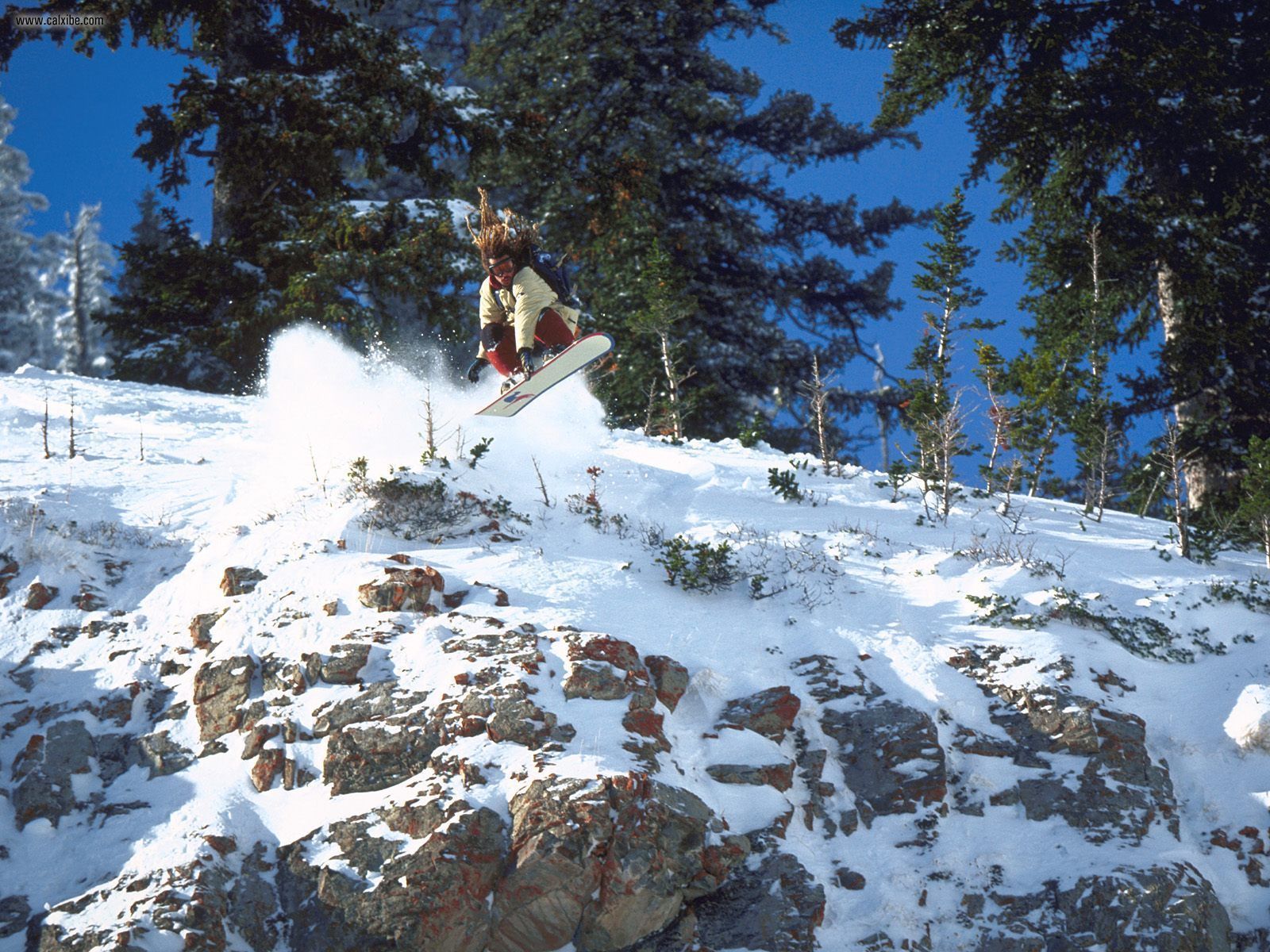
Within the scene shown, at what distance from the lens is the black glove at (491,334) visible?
1073 centimetres

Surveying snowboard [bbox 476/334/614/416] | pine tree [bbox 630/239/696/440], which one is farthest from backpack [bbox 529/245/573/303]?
pine tree [bbox 630/239/696/440]

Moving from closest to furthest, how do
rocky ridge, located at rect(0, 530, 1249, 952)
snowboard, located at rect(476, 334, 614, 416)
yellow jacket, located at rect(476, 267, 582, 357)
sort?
rocky ridge, located at rect(0, 530, 1249, 952), snowboard, located at rect(476, 334, 614, 416), yellow jacket, located at rect(476, 267, 582, 357)

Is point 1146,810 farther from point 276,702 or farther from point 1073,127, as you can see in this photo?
point 1073,127

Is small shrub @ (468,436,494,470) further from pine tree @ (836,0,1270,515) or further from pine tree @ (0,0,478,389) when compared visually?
pine tree @ (836,0,1270,515)

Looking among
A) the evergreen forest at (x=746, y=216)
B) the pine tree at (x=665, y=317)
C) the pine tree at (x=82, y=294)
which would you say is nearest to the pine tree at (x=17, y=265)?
the pine tree at (x=82, y=294)

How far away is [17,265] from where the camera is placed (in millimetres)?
35656

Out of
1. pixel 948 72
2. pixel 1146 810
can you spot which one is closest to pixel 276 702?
pixel 1146 810

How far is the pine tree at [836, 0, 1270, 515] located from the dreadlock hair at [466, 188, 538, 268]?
25.2 ft

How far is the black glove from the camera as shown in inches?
422

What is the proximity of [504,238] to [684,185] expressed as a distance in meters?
11.7

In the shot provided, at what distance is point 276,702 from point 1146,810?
18.8ft

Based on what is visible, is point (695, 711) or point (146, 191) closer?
point (695, 711)

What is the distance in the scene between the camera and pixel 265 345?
666 inches

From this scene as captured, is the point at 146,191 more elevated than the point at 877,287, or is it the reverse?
the point at 146,191
